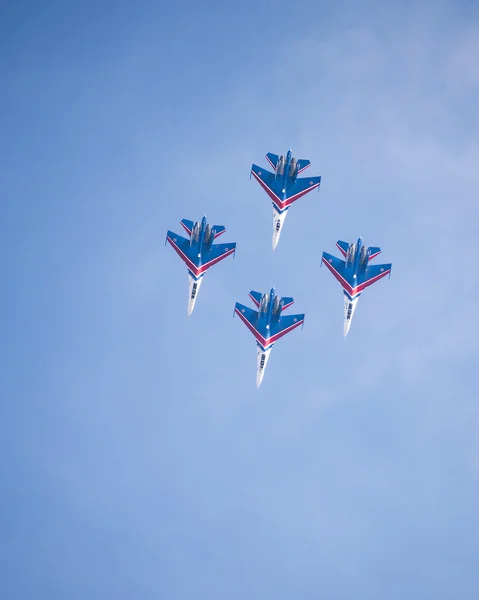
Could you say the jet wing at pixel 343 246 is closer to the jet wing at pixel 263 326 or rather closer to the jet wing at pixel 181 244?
the jet wing at pixel 263 326

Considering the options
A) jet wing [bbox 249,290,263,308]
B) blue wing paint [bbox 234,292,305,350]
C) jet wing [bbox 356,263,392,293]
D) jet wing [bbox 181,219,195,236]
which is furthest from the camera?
jet wing [bbox 356,263,392,293]

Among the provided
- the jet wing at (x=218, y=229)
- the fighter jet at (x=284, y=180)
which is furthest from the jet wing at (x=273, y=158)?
the jet wing at (x=218, y=229)

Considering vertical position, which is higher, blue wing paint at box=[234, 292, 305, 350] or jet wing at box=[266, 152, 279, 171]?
jet wing at box=[266, 152, 279, 171]

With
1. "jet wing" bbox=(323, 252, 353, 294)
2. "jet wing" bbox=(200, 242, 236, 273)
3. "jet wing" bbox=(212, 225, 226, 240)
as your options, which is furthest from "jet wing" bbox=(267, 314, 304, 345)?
"jet wing" bbox=(212, 225, 226, 240)

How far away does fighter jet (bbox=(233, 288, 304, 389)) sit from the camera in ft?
396

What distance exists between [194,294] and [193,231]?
615 centimetres

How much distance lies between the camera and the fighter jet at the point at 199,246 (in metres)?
121

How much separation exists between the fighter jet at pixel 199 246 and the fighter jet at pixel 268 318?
4249mm

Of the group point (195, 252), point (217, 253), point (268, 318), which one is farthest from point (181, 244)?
point (268, 318)

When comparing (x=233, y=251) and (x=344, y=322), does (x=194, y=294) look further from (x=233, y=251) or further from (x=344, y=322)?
(x=344, y=322)

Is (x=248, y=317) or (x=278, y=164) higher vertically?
(x=278, y=164)

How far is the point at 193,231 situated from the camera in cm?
12100

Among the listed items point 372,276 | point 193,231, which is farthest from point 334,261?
point 193,231

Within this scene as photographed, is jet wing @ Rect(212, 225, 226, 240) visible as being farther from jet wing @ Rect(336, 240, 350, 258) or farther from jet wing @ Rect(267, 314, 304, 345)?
jet wing @ Rect(336, 240, 350, 258)
